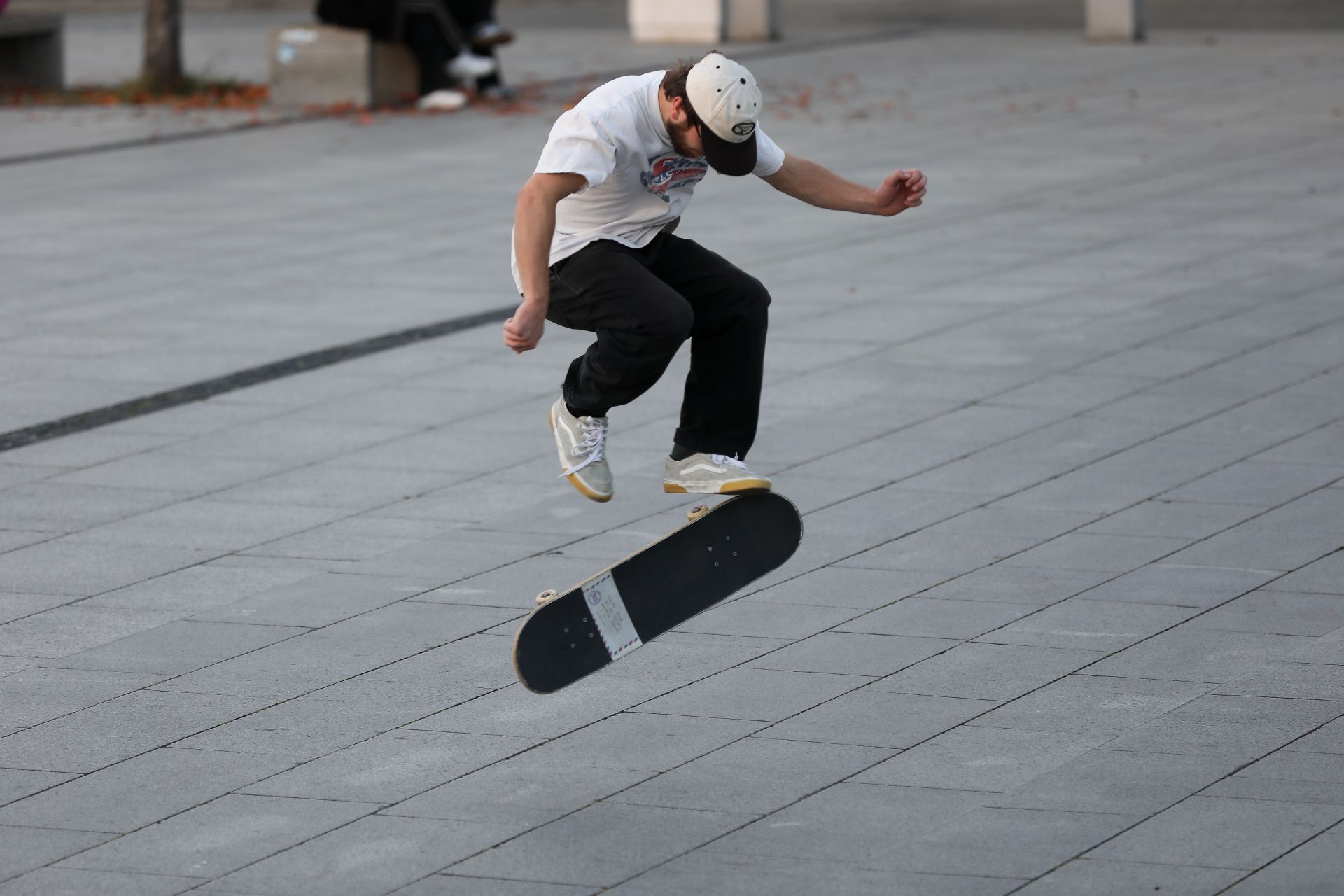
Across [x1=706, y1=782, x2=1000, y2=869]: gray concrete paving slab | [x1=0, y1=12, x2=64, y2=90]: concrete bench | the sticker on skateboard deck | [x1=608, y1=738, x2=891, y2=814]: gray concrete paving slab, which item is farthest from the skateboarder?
[x1=0, y1=12, x2=64, y2=90]: concrete bench

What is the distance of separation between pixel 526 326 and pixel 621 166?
547mm

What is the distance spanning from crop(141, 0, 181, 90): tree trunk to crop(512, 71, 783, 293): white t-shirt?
1504cm

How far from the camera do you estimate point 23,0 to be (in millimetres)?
30984

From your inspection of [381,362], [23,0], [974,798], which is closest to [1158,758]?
[974,798]

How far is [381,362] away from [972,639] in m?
4.41

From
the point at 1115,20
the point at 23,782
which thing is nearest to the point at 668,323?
the point at 23,782

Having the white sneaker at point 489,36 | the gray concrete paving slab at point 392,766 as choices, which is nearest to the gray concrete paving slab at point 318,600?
the gray concrete paving slab at point 392,766

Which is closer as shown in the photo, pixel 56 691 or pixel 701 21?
pixel 56 691

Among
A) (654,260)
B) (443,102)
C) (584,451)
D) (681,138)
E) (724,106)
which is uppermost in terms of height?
(724,106)

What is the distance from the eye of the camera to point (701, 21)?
24.8 metres

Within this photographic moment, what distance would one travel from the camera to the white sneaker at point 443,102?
18.9 metres

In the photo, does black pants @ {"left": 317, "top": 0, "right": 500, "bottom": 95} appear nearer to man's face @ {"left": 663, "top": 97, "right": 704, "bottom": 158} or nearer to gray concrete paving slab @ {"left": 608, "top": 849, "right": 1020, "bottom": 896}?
man's face @ {"left": 663, "top": 97, "right": 704, "bottom": 158}

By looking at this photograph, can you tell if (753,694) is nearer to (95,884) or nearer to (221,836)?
(221,836)

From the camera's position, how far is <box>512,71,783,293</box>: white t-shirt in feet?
16.1
